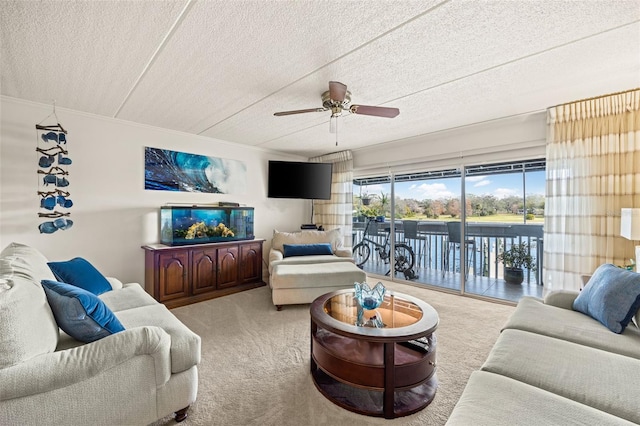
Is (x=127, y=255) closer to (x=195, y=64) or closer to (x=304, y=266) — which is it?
(x=304, y=266)

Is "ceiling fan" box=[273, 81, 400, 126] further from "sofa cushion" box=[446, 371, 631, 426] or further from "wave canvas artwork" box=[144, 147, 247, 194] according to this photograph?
"wave canvas artwork" box=[144, 147, 247, 194]

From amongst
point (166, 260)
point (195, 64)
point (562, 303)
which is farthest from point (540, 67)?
point (166, 260)

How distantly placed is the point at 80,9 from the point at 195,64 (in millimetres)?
668

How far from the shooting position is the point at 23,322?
115cm

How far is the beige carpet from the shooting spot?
5.13ft

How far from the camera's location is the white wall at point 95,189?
8.92 feet

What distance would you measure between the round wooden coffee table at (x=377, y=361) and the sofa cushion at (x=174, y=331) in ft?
2.60

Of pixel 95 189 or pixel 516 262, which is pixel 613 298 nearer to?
pixel 516 262

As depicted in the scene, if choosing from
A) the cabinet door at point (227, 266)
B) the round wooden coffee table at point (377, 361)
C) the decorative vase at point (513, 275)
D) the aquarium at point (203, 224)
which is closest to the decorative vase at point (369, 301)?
the round wooden coffee table at point (377, 361)

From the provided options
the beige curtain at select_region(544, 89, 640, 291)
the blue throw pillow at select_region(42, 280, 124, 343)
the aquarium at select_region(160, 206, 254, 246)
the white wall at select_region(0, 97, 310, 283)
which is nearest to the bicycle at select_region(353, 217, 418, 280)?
the beige curtain at select_region(544, 89, 640, 291)

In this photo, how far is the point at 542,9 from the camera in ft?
4.81

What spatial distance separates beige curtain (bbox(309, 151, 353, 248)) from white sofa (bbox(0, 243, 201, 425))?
3.58 m

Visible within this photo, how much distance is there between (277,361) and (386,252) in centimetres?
320

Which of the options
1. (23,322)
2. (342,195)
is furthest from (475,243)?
(23,322)
